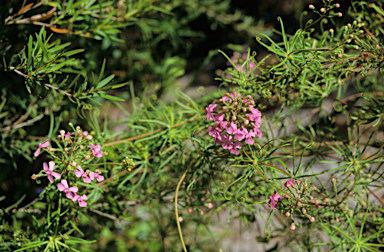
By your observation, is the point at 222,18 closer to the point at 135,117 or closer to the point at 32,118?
the point at 135,117

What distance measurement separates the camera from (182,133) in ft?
3.40

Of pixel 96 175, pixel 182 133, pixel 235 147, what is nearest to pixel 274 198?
pixel 235 147

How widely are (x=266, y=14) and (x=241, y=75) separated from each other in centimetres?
140

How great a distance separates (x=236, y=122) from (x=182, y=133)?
0.34 m

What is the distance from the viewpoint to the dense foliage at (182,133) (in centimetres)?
81

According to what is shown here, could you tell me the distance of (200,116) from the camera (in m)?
1.04

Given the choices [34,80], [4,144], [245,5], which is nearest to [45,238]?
[4,144]

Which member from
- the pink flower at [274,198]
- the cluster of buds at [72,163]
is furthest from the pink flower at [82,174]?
the pink flower at [274,198]

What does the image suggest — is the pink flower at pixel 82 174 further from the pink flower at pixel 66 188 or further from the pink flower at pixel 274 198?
the pink flower at pixel 274 198

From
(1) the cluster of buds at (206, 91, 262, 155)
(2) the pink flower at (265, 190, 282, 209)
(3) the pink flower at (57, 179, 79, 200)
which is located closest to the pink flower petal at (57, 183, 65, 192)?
(3) the pink flower at (57, 179, 79, 200)

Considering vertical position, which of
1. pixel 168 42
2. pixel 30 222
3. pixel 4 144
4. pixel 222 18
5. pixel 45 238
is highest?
pixel 222 18

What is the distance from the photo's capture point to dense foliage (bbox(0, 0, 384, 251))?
0.81 m

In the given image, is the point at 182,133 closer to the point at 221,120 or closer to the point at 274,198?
the point at 221,120

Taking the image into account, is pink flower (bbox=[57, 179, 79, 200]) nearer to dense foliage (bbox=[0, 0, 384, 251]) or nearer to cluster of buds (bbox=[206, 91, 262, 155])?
dense foliage (bbox=[0, 0, 384, 251])
